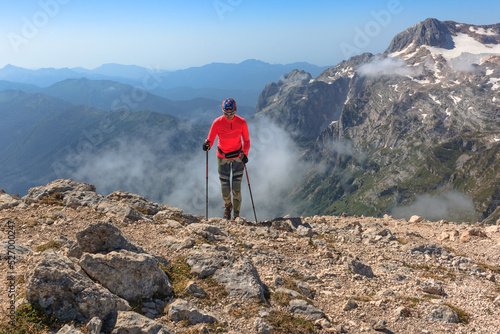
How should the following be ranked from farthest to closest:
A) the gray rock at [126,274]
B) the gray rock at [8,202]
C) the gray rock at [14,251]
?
the gray rock at [8,202] → the gray rock at [14,251] → the gray rock at [126,274]

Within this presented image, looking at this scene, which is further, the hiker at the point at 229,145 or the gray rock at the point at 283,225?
the hiker at the point at 229,145

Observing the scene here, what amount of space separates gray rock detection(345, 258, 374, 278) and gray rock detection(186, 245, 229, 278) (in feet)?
18.6

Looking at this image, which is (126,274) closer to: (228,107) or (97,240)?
(97,240)

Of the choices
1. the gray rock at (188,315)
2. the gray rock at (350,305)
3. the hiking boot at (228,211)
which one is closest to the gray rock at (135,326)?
the gray rock at (188,315)

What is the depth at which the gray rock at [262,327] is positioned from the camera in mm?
8492

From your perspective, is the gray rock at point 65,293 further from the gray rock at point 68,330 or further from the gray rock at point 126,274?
the gray rock at point 126,274

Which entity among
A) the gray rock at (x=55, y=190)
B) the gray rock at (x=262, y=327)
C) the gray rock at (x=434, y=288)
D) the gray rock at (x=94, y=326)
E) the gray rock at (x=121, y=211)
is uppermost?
the gray rock at (x=94, y=326)

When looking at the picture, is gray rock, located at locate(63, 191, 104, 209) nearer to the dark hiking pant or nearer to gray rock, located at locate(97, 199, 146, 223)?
gray rock, located at locate(97, 199, 146, 223)

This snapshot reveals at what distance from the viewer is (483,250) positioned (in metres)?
16.3

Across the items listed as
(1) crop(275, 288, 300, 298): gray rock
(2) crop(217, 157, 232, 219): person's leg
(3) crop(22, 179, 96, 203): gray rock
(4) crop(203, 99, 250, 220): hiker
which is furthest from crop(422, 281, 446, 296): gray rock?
(3) crop(22, 179, 96, 203): gray rock

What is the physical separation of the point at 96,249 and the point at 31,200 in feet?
40.8

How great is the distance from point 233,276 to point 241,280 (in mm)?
379

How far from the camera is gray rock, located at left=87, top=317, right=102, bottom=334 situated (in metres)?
7.10

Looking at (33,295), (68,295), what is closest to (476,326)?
(68,295)
